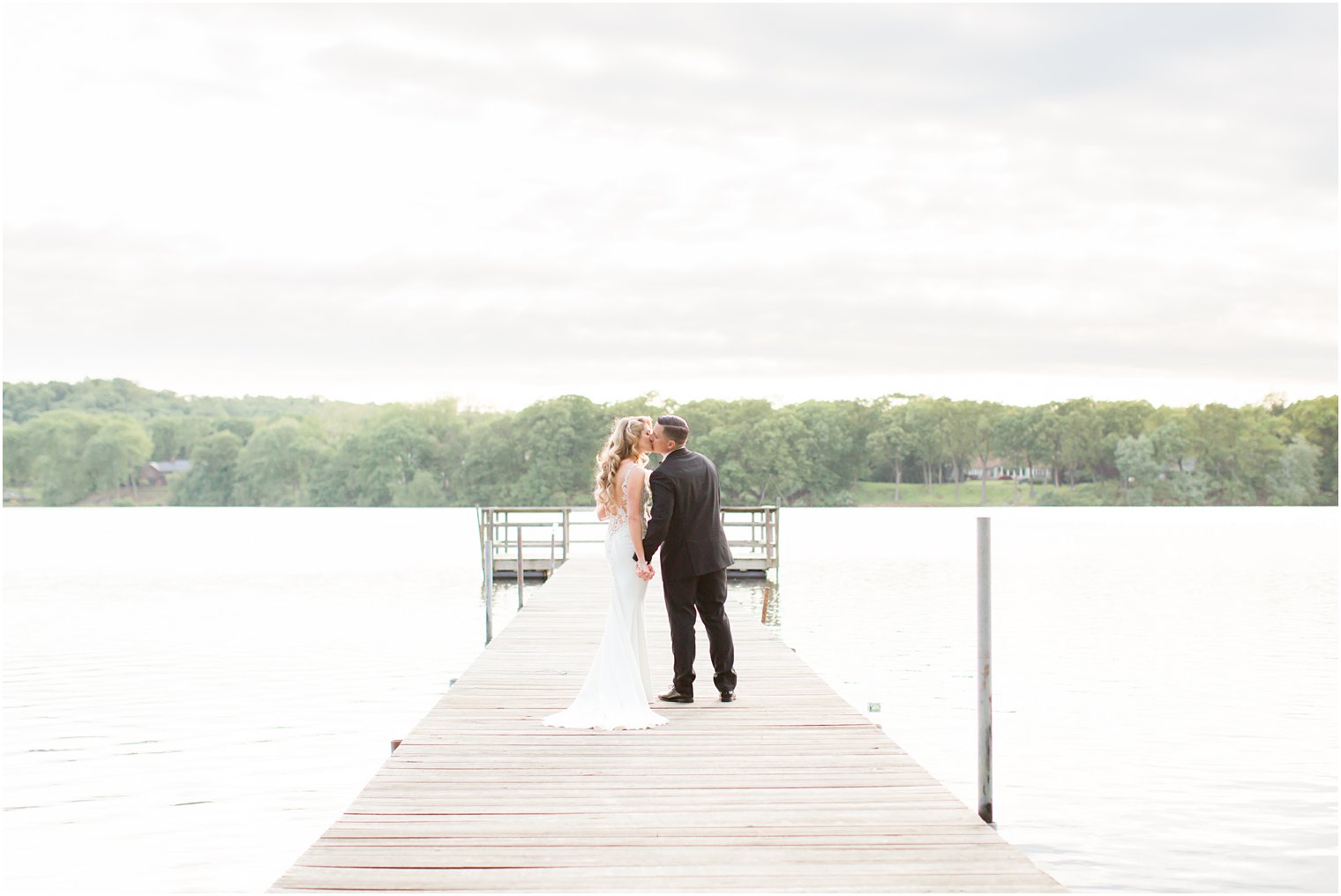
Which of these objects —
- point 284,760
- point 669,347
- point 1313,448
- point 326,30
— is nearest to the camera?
point 284,760

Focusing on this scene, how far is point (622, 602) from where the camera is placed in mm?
8016

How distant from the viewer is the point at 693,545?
8.12 meters

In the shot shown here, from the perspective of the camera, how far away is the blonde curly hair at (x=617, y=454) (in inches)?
312

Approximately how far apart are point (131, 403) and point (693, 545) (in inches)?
5504

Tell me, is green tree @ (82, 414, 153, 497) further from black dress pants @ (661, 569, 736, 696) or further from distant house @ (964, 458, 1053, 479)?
black dress pants @ (661, 569, 736, 696)

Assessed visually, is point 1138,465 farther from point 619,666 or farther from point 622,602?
point 619,666

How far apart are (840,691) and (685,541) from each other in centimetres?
834

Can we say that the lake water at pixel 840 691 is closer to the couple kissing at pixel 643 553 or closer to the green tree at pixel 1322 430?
the couple kissing at pixel 643 553

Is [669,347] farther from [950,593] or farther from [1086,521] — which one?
[950,593]

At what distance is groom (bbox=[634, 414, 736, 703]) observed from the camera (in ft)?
26.3

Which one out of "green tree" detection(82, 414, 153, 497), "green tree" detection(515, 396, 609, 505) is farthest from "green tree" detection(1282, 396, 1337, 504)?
"green tree" detection(82, 414, 153, 497)

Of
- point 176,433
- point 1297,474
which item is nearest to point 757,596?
point 1297,474

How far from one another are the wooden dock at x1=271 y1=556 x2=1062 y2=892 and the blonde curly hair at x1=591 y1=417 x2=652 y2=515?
4.96 feet

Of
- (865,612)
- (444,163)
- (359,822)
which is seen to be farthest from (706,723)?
(444,163)
